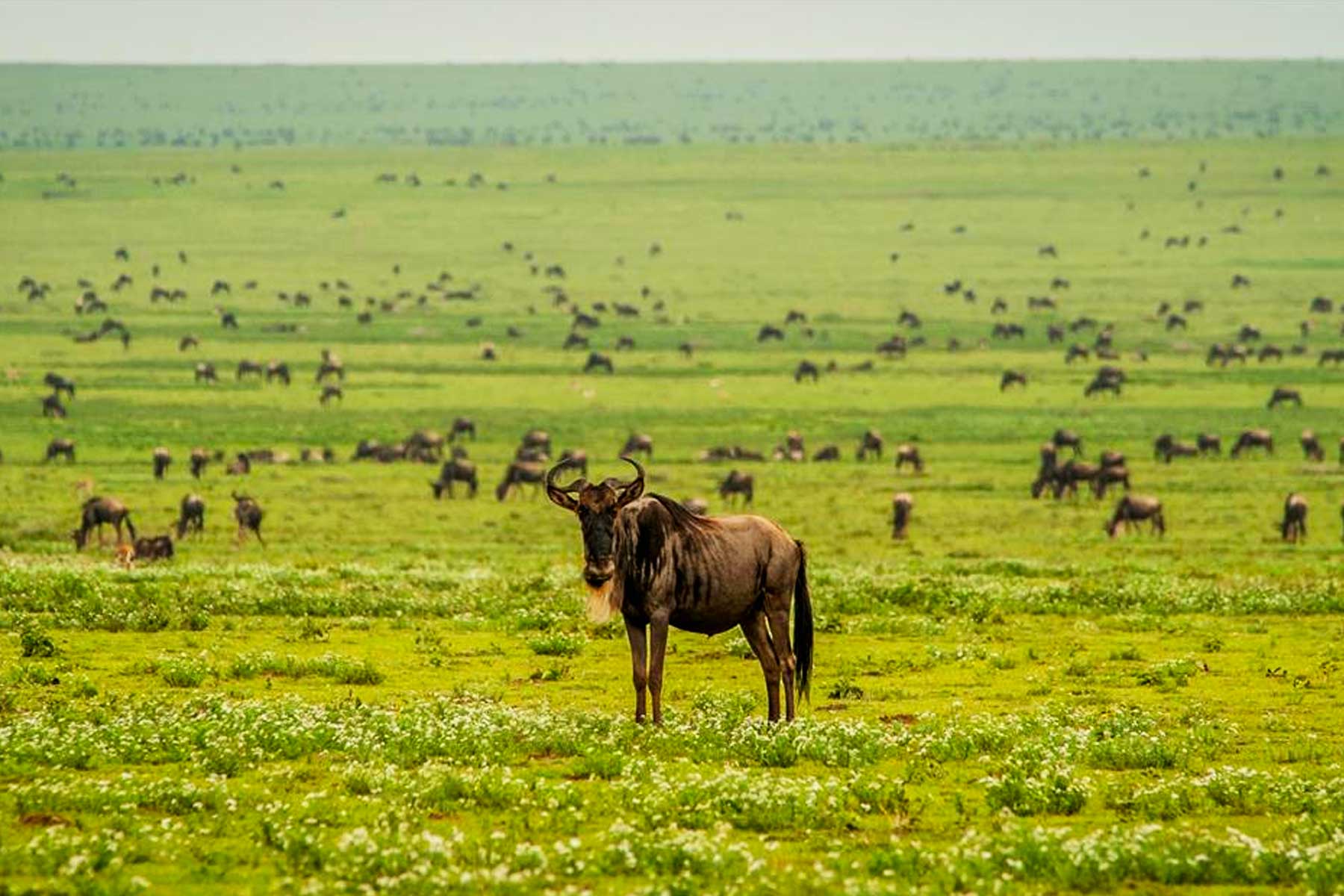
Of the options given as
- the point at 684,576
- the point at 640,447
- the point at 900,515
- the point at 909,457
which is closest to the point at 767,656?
the point at 684,576

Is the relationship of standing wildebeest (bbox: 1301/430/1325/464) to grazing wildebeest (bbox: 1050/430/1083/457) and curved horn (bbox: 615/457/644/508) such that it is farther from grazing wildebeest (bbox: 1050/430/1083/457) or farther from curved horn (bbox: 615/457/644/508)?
curved horn (bbox: 615/457/644/508)

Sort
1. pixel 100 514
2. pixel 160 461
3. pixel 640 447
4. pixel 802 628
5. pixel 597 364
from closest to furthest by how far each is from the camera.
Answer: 1. pixel 802 628
2. pixel 100 514
3. pixel 160 461
4. pixel 640 447
5. pixel 597 364

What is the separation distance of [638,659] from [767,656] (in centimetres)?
130

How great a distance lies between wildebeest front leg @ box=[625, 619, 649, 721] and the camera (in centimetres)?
1667

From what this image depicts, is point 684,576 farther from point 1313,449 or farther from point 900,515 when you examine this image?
point 1313,449

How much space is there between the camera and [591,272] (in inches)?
4919

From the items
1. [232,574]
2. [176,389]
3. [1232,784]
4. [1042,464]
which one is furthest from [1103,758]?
[176,389]

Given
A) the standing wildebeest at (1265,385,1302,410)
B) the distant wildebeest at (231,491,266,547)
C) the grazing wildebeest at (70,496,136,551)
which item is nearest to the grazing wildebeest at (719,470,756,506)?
the distant wildebeest at (231,491,266,547)

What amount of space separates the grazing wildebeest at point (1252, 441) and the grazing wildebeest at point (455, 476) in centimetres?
2632

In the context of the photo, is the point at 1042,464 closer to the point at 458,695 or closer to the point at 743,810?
the point at 458,695

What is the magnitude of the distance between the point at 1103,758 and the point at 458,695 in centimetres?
669

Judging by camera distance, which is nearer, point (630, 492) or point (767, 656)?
point (630, 492)

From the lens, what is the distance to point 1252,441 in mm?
65125

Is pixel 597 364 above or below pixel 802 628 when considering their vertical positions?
above
